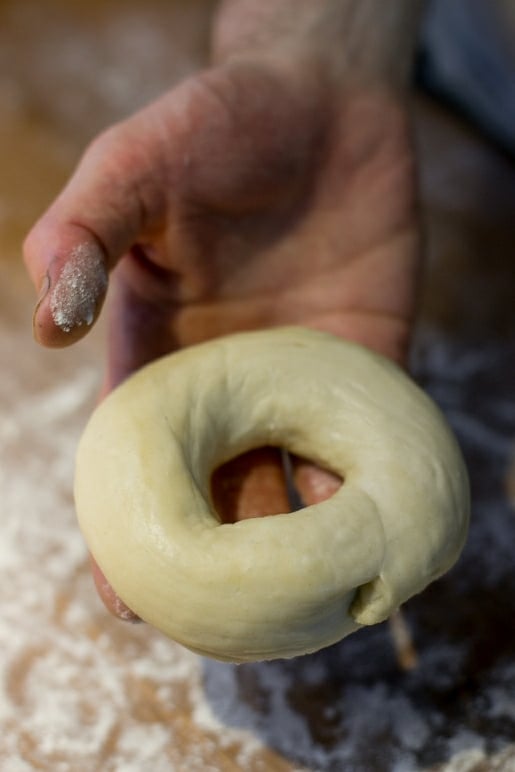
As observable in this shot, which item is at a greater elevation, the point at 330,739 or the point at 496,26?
the point at 496,26

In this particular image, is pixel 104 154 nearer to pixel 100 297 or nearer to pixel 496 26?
pixel 100 297

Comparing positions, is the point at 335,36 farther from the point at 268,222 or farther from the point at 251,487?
the point at 251,487

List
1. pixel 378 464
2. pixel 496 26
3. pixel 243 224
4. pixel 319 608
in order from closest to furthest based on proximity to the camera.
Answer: pixel 319 608, pixel 378 464, pixel 243 224, pixel 496 26

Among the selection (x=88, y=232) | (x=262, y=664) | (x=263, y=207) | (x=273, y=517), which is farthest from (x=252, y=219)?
(x=262, y=664)

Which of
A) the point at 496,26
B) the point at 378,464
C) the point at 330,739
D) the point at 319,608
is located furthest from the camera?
the point at 496,26

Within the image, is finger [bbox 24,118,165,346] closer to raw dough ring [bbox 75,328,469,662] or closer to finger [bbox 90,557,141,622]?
raw dough ring [bbox 75,328,469,662]

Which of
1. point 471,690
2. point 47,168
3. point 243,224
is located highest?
point 243,224

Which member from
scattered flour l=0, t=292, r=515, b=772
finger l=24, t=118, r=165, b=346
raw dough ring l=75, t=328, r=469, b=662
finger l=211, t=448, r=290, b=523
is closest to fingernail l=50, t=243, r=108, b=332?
finger l=24, t=118, r=165, b=346

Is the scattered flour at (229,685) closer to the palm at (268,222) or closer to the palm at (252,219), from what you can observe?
the palm at (252,219)

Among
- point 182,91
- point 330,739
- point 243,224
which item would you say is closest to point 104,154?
point 182,91
